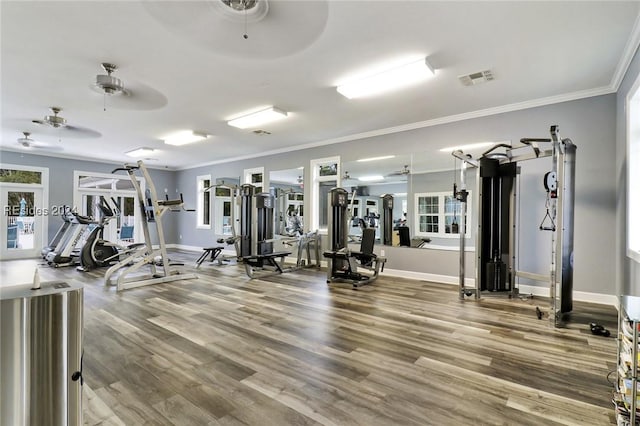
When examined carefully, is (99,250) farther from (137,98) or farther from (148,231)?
(137,98)

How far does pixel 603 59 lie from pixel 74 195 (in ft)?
36.4

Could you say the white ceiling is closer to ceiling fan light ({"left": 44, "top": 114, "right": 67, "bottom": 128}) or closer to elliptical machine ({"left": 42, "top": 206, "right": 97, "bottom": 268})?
ceiling fan light ({"left": 44, "top": 114, "right": 67, "bottom": 128})

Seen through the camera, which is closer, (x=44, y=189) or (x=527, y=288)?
(x=527, y=288)

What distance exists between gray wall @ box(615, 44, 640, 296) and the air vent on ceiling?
4.10ft

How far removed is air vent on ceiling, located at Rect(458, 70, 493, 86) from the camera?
3.53 meters

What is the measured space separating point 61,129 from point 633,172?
27.7 ft

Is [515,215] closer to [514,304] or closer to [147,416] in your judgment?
[514,304]

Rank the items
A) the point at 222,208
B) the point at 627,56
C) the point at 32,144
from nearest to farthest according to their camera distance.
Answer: the point at 627,56, the point at 32,144, the point at 222,208

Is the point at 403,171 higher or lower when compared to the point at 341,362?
higher

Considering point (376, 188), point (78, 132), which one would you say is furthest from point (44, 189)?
point (376, 188)

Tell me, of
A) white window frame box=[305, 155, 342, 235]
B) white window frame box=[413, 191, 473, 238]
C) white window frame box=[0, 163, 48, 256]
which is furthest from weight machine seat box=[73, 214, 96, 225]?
white window frame box=[413, 191, 473, 238]

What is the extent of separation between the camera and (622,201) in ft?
11.5

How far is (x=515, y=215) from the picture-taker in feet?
13.7

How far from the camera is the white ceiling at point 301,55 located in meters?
2.44
